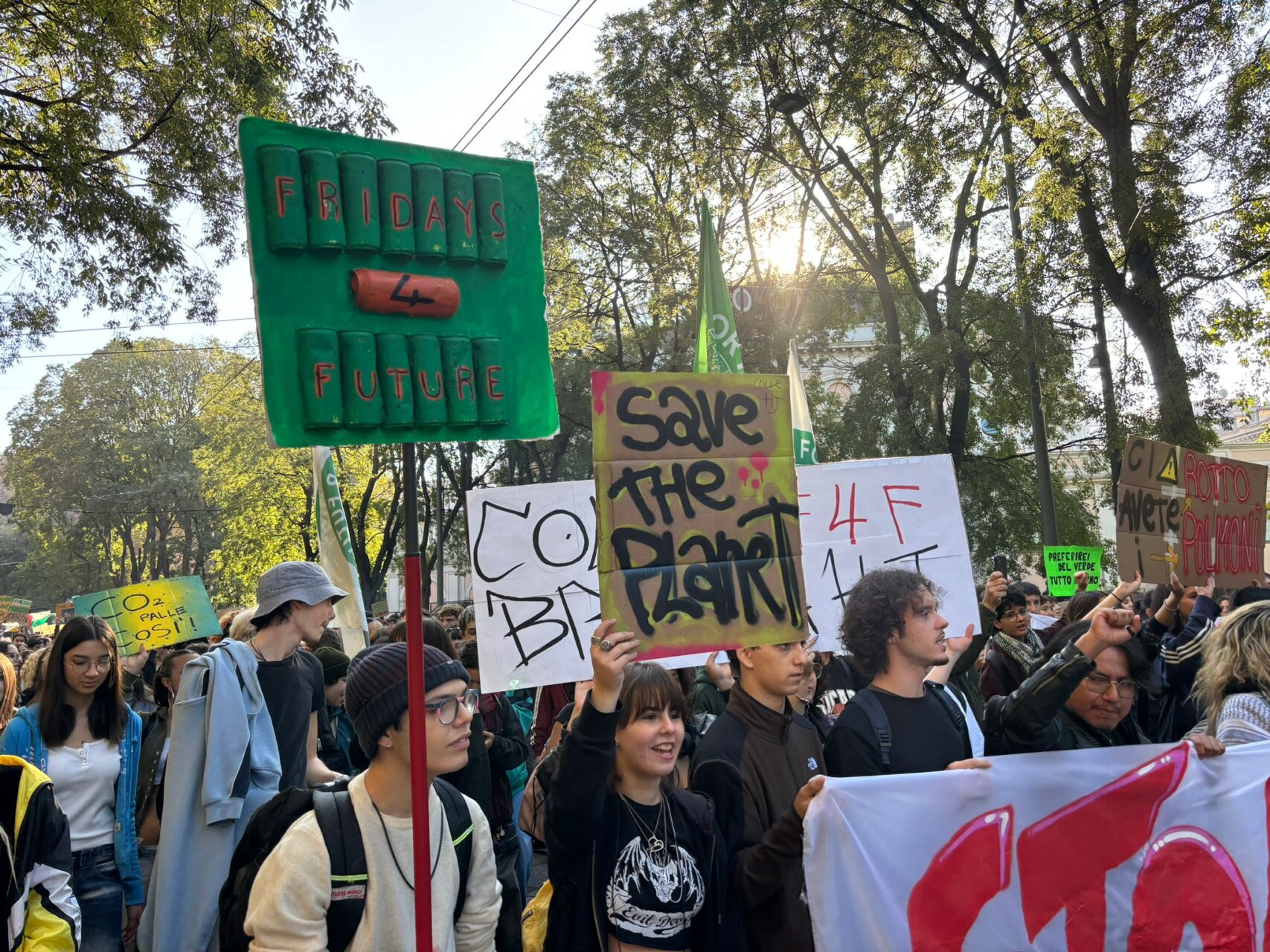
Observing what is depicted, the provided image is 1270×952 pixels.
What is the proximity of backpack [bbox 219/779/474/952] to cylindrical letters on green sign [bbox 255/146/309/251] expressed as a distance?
4.35ft

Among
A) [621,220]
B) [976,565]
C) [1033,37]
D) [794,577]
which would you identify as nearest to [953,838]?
[794,577]

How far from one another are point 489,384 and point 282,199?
2.20 ft

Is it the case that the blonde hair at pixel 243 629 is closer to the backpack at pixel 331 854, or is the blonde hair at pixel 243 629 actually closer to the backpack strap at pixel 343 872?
the backpack at pixel 331 854

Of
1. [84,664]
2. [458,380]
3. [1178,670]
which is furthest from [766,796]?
[1178,670]

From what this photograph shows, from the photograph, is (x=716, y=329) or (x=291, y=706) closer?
(x=291, y=706)

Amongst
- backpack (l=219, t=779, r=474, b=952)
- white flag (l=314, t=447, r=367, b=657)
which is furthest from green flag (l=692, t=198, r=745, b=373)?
backpack (l=219, t=779, r=474, b=952)

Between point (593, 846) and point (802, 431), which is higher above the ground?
point (802, 431)

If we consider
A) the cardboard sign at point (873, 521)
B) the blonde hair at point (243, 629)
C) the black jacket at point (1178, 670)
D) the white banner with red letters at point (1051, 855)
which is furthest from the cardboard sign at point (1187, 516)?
the blonde hair at point (243, 629)

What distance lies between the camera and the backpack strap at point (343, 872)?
2531 millimetres

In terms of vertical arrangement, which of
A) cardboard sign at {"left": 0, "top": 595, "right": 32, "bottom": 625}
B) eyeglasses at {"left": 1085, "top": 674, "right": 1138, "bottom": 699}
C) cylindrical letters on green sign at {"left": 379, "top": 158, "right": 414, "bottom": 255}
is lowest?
cardboard sign at {"left": 0, "top": 595, "right": 32, "bottom": 625}

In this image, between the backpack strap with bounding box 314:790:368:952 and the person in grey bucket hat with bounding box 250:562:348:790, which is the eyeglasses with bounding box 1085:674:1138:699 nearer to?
the backpack strap with bounding box 314:790:368:952

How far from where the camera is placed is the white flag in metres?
6.98

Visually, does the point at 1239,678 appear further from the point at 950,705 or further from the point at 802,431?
the point at 802,431

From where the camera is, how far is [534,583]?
5.72 metres
